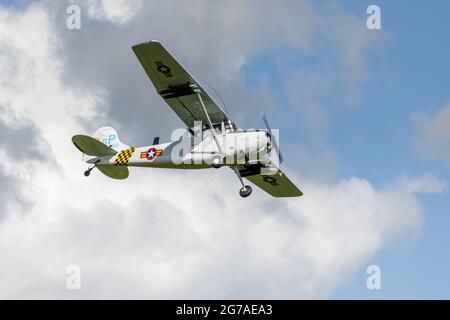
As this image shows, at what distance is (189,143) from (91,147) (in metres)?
3.89

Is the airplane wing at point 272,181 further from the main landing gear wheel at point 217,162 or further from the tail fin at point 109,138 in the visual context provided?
the tail fin at point 109,138

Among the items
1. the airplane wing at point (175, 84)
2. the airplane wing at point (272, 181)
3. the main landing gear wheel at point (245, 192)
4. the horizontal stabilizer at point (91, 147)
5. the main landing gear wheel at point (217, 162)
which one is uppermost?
the airplane wing at point (175, 84)

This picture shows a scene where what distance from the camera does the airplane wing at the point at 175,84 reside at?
22.8m

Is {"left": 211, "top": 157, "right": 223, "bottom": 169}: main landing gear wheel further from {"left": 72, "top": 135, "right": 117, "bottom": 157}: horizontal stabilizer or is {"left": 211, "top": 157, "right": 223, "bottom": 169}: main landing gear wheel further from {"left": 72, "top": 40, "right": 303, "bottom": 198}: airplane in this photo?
{"left": 72, "top": 135, "right": 117, "bottom": 157}: horizontal stabilizer

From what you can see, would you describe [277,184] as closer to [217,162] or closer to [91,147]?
[217,162]

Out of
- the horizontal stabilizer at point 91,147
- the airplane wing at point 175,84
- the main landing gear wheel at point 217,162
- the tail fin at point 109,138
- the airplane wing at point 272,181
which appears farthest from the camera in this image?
the tail fin at point 109,138

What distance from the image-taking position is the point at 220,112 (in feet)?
81.9

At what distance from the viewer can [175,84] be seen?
2420cm

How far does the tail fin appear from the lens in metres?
27.5

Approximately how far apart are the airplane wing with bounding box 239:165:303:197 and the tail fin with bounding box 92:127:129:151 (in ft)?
14.7

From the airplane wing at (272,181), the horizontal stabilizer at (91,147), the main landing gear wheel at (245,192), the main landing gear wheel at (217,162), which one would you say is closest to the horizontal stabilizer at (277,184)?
the airplane wing at (272,181)

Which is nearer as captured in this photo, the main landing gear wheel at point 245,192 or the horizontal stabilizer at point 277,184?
the main landing gear wheel at point 245,192

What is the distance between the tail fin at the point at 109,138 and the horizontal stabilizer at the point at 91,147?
0.38 metres
